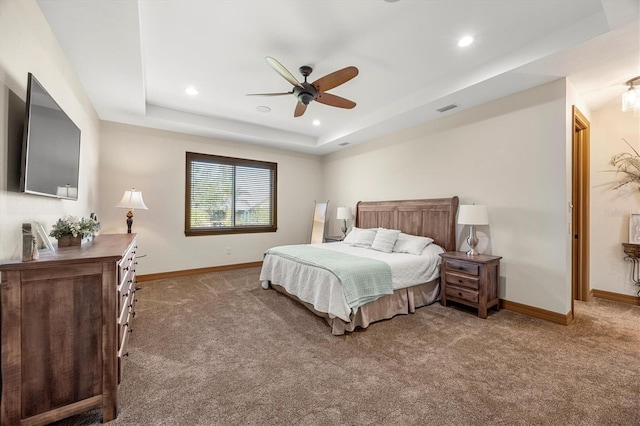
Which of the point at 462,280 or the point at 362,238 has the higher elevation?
the point at 362,238

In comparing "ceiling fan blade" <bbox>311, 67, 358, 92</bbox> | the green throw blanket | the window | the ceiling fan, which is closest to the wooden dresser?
the green throw blanket

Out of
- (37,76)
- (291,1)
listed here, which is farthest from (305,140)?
(37,76)

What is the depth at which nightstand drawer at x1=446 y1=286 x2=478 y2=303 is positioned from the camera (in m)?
3.20

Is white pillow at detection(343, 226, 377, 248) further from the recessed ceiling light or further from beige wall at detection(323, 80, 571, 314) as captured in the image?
the recessed ceiling light

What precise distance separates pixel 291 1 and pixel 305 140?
384 centimetres

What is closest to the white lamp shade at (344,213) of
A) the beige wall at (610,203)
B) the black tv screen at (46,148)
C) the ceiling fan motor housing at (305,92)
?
the ceiling fan motor housing at (305,92)

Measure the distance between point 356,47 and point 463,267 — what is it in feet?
9.41

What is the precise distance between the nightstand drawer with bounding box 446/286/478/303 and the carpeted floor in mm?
215

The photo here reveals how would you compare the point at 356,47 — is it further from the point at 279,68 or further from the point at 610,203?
the point at 610,203

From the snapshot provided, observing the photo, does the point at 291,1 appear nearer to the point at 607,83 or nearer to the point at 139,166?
the point at 607,83

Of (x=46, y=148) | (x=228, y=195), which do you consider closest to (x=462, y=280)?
(x=46, y=148)

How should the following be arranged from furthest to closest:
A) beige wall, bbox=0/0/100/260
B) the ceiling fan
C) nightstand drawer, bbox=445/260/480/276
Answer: nightstand drawer, bbox=445/260/480/276 < the ceiling fan < beige wall, bbox=0/0/100/260

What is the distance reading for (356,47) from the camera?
2.80m

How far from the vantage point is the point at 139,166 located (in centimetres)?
468
